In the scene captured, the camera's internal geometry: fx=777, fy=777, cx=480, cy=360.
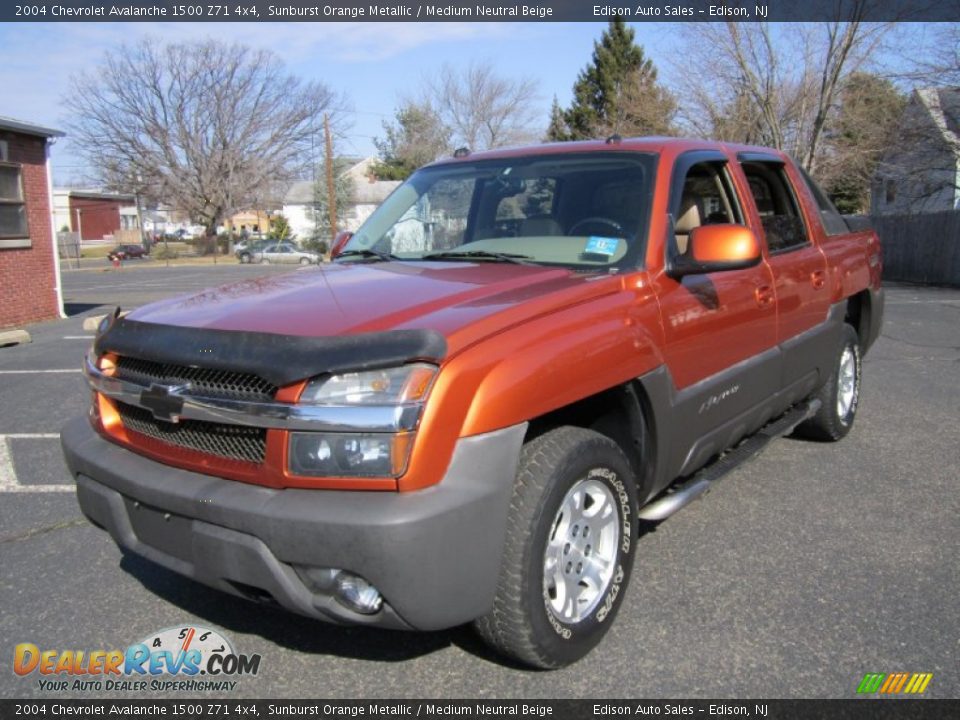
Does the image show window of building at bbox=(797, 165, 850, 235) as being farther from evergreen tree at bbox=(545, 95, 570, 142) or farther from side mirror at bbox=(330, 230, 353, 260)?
evergreen tree at bbox=(545, 95, 570, 142)

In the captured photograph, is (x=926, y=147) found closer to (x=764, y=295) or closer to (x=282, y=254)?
(x=764, y=295)

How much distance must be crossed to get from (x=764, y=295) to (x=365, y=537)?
258 cm

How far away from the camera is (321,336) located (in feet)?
7.62

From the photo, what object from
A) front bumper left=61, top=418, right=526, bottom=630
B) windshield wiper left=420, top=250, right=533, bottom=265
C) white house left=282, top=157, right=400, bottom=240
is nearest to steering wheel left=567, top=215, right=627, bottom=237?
windshield wiper left=420, top=250, right=533, bottom=265

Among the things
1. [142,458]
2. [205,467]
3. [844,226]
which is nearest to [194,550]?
[205,467]

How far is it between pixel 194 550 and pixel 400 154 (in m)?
72.4

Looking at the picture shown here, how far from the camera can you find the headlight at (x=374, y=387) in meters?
2.19

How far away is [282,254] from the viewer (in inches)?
2007

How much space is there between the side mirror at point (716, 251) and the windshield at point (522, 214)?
207mm

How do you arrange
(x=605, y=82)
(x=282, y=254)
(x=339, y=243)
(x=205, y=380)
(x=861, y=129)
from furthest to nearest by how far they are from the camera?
(x=282, y=254) < (x=605, y=82) < (x=861, y=129) < (x=339, y=243) < (x=205, y=380)

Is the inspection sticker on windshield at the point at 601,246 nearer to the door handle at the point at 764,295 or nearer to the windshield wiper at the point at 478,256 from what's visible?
the windshield wiper at the point at 478,256

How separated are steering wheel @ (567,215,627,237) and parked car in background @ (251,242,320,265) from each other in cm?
4753

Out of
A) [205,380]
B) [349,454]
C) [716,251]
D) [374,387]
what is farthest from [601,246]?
[205,380]

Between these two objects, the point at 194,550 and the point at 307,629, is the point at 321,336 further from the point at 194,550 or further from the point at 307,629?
the point at 307,629
